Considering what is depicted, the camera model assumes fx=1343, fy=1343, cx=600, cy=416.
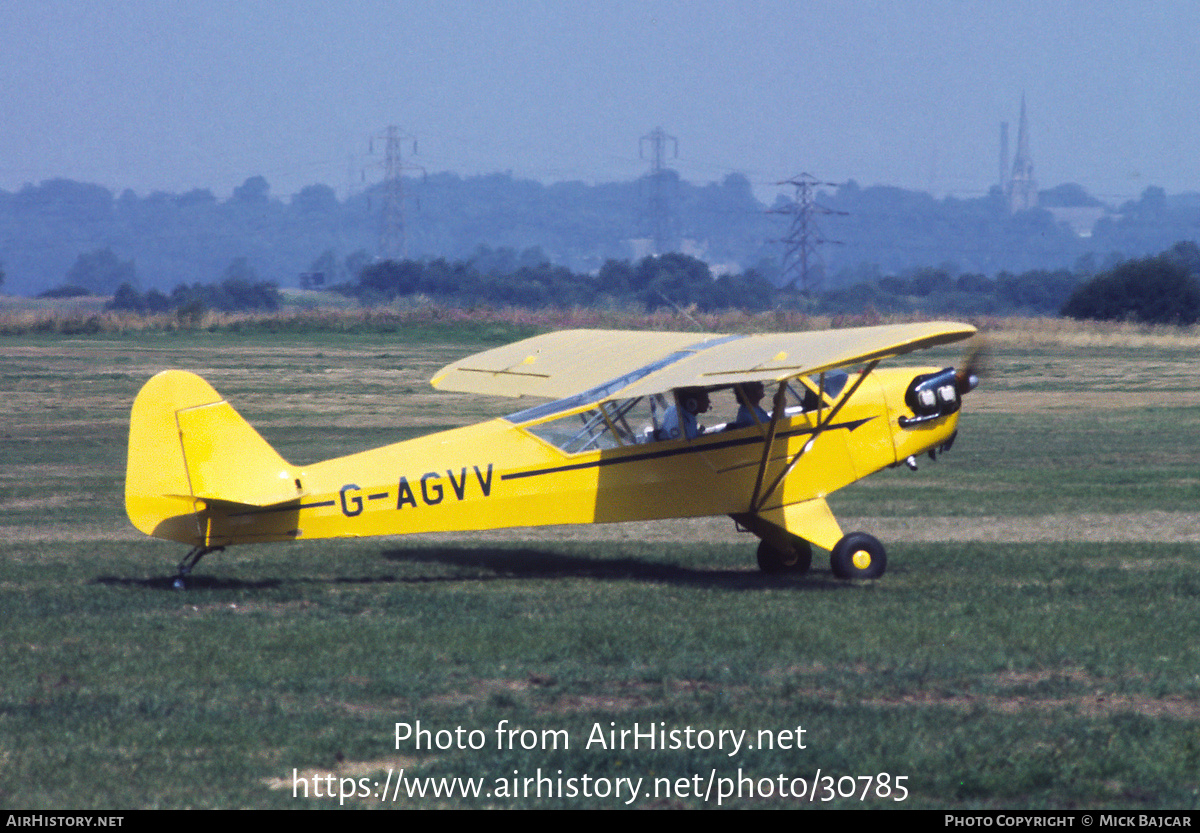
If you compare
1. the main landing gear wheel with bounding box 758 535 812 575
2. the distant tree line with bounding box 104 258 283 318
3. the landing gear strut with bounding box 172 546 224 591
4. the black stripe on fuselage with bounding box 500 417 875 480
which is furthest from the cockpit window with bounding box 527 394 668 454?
the distant tree line with bounding box 104 258 283 318

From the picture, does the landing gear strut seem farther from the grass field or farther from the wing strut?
the wing strut

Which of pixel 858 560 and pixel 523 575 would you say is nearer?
pixel 858 560

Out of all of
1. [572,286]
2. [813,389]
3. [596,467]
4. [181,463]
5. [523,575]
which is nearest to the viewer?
[181,463]

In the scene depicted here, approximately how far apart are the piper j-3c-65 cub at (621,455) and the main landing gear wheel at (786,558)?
13 millimetres

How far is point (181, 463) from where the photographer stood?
33.5 ft

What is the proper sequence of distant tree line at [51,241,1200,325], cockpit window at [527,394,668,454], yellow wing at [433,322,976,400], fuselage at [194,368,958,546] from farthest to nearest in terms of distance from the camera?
distant tree line at [51,241,1200,325], cockpit window at [527,394,668,454], fuselage at [194,368,958,546], yellow wing at [433,322,976,400]

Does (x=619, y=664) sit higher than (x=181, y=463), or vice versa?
(x=181, y=463)

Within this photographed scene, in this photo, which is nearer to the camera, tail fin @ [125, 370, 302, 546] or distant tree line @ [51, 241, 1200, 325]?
tail fin @ [125, 370, 302, 546]

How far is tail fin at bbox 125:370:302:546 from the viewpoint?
1020 cm

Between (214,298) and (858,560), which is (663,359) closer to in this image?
(858,560)

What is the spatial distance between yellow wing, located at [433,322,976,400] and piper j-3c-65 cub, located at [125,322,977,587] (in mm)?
33

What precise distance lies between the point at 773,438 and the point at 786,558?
1245mm

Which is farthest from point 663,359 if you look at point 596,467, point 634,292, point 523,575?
point 634,292

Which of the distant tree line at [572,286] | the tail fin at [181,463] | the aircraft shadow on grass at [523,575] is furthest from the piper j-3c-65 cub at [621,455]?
the distant tree line at [572,286]
